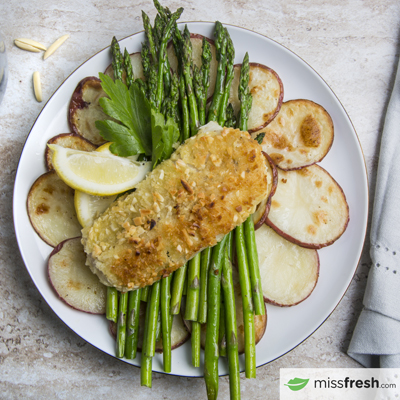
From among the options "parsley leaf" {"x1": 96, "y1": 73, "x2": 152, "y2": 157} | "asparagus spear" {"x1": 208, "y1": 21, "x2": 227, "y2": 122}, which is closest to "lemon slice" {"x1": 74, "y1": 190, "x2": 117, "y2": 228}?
"parsley leaf" {"x1": 96, "y1": 73, "x2": 152, "y2": 157}

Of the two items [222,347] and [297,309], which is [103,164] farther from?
[297,309]

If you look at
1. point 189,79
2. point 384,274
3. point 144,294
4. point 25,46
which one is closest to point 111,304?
point 144,294

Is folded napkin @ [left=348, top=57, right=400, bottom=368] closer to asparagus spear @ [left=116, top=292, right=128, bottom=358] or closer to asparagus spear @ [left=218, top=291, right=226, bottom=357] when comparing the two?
asparagus spear @ [left=218, top=291, right=226, bottom=357]

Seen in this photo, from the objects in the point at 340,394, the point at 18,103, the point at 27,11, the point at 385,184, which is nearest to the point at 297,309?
the point at 340,394

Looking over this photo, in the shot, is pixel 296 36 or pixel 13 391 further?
pixel 296 36

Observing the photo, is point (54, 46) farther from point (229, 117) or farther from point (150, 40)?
point (229, 117)

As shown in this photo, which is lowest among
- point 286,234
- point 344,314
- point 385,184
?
point 344,314

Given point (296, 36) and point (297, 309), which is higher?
point (296, 36)
